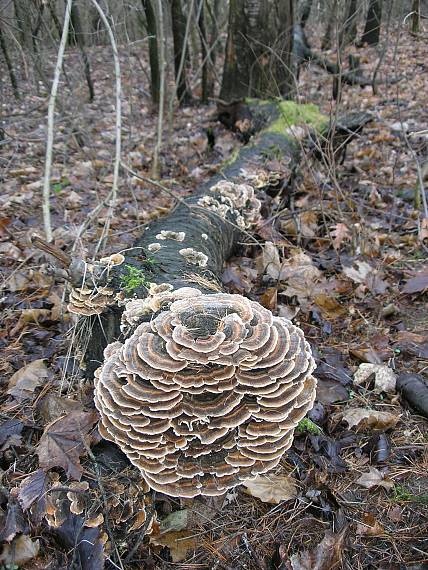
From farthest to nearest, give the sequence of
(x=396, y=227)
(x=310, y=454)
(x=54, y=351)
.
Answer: (x=396, y=227) < (x=54, y=351) < (x=310, y=454)

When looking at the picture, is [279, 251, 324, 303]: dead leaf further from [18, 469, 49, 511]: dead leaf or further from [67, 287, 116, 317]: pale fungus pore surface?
[18, 469, 49, 511]: dead leaf

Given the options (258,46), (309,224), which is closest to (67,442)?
(309,224)

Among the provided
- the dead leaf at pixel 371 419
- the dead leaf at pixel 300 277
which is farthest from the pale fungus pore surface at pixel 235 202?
the dead leaf at pixel 371 419

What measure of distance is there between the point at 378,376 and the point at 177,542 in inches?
74.9

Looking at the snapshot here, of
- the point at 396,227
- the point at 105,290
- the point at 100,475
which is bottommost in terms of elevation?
the point at 396,227

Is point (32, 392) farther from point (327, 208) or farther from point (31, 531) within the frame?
point (327, 208)

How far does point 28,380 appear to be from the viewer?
132 inches

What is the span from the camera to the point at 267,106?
332 inches

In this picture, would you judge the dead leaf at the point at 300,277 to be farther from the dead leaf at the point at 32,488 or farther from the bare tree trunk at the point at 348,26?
the bare tree trunk at the point at 348,26

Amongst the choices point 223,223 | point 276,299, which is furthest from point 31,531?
point 223,223

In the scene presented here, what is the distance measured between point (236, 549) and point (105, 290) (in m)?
1.66

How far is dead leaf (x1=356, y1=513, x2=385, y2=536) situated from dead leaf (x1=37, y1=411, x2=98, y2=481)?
1540mm

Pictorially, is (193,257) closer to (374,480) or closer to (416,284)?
(374,480)

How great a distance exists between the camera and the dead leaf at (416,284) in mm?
4504
